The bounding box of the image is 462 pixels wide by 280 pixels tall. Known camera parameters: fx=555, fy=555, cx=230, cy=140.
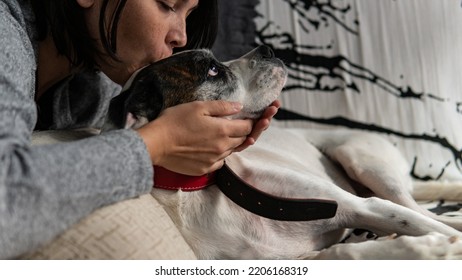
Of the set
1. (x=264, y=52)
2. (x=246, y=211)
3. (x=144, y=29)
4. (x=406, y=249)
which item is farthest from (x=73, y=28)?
(x=406, y=249)

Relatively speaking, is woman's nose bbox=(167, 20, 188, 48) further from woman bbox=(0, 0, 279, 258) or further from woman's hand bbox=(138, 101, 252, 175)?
woman's hand bbox=(138, 101, 252, 175)

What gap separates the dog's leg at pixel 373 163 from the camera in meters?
2.01

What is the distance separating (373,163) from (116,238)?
1258 millimetres

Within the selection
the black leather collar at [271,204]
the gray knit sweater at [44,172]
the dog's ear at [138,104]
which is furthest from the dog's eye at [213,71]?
the gray knit sweater at [44,172]

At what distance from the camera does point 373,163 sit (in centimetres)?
214

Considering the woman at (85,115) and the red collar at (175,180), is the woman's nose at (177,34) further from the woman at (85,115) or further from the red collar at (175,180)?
the red collar at (175,180)

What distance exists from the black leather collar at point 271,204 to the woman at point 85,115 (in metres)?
0.08

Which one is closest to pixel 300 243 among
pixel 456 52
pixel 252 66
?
pixel 252 66

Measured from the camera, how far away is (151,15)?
5.46ft

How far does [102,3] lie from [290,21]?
1.18m

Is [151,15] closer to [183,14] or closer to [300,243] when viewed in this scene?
[183,14]

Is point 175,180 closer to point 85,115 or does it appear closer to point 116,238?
point 116,238

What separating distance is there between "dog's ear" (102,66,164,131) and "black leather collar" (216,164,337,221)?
0.85ft

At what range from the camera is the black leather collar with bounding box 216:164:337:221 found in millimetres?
1506
